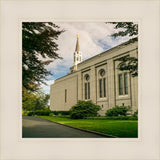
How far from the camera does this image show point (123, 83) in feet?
59.8

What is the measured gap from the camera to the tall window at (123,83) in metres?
18.0

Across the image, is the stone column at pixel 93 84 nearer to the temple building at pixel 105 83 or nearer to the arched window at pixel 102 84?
the temple building at pixel 105 83

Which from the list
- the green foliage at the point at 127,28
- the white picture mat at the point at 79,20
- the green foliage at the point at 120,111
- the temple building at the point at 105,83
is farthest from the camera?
the temple building at the point at 105,83

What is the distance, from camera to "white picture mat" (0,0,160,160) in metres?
4.93

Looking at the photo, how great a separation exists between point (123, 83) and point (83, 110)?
470 cm

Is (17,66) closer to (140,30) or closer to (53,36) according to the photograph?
(53,36)

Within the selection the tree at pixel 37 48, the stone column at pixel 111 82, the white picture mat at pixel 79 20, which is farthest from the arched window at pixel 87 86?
the white picture mat at pixel 79 20

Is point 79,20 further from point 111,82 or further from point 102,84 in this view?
point 102,84

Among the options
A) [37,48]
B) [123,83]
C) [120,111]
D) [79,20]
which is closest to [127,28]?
[79,20]

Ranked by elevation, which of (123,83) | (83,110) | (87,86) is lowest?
(83,110)

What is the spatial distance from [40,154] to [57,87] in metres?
27.7

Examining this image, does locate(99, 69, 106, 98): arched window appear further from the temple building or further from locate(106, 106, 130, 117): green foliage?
locate(106, 106, 130, 117): green foliage

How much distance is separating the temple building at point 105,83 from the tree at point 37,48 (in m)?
10.3

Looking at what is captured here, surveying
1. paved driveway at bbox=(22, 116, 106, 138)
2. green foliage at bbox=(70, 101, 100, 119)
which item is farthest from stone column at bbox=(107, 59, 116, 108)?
paved driveway at bbox=(22, 116, 106, 138)
